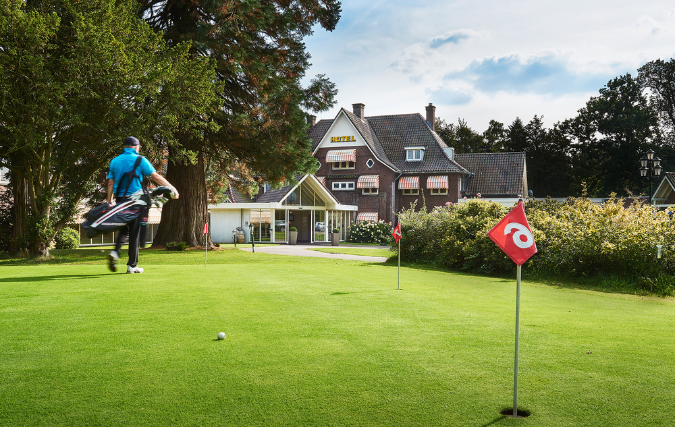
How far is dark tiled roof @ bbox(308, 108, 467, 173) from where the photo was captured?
50.6m

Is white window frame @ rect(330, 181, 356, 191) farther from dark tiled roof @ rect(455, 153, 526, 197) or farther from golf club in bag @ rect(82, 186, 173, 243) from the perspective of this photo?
golf club in bag @ rect(82, 186, 173, 243)

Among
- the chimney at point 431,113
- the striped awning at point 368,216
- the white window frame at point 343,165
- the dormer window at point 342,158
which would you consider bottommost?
the striped awning at point 368,216

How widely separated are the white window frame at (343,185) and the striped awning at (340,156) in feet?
7.96

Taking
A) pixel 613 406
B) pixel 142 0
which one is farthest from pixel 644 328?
pixel 142 0

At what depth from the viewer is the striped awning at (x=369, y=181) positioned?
50250 millimetres

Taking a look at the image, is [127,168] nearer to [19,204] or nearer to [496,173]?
[19,204]

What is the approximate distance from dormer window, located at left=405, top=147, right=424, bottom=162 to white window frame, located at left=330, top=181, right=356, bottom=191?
6403 millimetres

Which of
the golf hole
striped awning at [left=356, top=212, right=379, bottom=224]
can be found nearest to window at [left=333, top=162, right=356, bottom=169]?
striped awning at [left=356, top=212, right=379, bottom=224]

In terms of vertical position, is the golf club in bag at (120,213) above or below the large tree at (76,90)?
below

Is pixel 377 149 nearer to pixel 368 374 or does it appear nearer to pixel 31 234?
pixel 31 234

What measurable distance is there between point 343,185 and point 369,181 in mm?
3230

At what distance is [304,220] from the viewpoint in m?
46.4

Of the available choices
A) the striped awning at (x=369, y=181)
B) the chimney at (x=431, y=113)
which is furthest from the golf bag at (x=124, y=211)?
the chimney at (x=431, y=113)

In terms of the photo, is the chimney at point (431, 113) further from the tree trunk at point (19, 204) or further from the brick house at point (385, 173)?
the tree trunk at point (19, 204)
